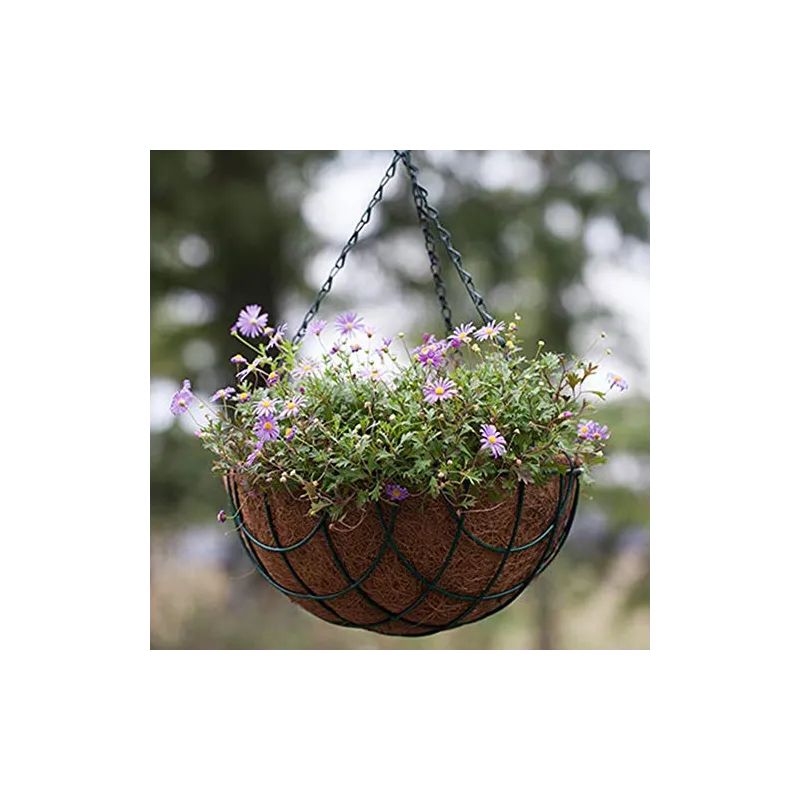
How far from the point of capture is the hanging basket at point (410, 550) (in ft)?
4.03

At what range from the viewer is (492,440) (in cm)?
116

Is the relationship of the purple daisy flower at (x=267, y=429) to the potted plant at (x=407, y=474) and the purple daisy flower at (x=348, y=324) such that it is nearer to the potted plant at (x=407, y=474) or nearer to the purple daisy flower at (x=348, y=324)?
the potted plant at (x=407, y=474)

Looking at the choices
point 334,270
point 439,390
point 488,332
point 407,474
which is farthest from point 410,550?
point 334,270

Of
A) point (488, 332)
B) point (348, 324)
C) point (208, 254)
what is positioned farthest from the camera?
point (208, 254)

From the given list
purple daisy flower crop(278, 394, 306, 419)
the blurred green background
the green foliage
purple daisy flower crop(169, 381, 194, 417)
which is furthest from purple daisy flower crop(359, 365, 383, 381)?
the blurred green background

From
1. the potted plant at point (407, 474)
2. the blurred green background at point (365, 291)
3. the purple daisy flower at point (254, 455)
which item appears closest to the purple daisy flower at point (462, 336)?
the potted plant at point (407, 474)

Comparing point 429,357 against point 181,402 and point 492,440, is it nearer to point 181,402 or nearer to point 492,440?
point 492,440

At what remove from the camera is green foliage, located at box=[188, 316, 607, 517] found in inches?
47.6

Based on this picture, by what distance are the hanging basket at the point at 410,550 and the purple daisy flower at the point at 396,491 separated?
0.02 meters

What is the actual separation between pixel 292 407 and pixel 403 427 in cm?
17

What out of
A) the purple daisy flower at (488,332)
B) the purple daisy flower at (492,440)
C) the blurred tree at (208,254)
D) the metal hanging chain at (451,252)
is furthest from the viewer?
the blurred tree at (208,254)

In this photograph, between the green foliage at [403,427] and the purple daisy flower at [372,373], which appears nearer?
the green foliage at [403,427]

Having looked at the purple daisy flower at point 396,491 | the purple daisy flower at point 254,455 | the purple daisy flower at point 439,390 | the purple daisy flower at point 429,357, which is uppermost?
the purple daisy flower at point 429,357

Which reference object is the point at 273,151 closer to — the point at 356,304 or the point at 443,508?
the point at 356,304
